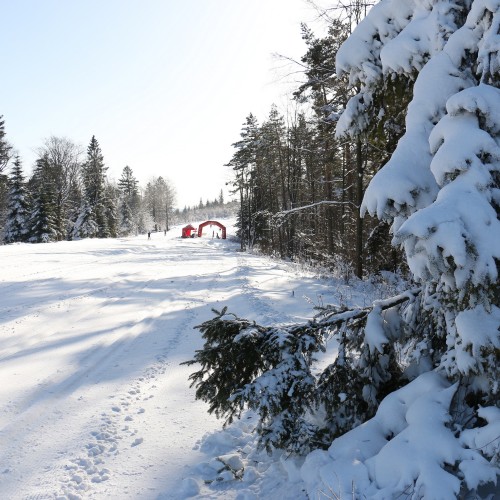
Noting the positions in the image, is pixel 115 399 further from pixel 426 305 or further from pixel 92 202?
pixel 92 202

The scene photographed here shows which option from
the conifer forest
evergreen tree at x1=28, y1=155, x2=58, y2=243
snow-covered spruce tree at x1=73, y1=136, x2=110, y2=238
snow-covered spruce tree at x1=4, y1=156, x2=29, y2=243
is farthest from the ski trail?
snow-covered spruce tree at x1=73, y1=136, x2=110, y2=238

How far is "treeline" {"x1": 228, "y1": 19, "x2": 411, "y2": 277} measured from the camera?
9.66 metres

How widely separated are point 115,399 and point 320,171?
64.5 ft

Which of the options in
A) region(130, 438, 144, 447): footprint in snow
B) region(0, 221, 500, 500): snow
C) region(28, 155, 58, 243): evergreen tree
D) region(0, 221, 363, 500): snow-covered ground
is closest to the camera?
region(0, 221, 500, 500): snow

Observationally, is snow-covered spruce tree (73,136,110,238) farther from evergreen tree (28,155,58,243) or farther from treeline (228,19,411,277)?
treeline (228,19,411,277)

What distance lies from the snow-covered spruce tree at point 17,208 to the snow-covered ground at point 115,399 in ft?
104

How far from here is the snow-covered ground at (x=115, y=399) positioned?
10.1ft

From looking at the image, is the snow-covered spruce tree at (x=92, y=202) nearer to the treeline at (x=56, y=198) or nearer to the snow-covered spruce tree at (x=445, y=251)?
the treeline at (x=56, y=198)

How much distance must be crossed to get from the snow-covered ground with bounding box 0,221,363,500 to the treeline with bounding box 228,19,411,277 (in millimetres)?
2688

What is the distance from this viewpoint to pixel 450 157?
2057 millimetres

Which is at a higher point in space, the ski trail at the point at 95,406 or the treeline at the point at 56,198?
the treeline at the point at 56,198

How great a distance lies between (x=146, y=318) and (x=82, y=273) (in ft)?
20.6

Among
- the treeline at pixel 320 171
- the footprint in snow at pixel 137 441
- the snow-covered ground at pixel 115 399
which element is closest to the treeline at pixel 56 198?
the treeline at pixel 320 171

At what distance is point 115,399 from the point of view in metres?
4.50
